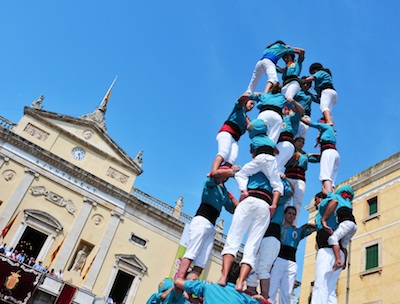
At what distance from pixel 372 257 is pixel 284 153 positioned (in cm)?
1267

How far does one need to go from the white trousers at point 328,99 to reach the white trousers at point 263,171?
11.1ft

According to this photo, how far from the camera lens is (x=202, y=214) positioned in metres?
6.18

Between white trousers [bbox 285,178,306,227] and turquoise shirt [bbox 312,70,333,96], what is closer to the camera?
white trousers [bbox 285,178,306,227]

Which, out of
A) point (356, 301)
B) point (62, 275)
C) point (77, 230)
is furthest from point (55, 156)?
point (356, 301)

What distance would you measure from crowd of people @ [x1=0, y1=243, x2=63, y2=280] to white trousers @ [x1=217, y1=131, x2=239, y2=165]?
16116 millimetres

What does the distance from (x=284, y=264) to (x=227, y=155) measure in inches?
84.8

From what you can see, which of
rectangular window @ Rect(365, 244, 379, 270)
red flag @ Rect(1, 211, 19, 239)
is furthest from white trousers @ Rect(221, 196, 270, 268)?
red flag @ Rect(1, 211, 19, 239)

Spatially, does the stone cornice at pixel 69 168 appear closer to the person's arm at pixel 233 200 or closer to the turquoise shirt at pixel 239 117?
the turquoise shirt at pixel 239 117

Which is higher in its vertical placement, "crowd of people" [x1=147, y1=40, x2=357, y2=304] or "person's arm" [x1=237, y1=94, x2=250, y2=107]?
"person's arm" [x1=237, y1=94, x2=250, y2=107]

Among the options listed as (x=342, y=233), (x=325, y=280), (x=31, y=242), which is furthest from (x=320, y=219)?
(x=31, y=242)

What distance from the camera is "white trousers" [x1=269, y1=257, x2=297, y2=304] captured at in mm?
6547

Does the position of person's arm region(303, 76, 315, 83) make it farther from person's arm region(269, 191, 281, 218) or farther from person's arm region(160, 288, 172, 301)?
person's arm region(160, 288, 172, 301)

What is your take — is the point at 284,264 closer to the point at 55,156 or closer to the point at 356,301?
the point at 356,301

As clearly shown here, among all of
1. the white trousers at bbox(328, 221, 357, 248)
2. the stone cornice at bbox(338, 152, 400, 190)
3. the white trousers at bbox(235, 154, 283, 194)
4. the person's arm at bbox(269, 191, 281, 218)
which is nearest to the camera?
the person's arm at bbox(269, 191, 281, 218)
